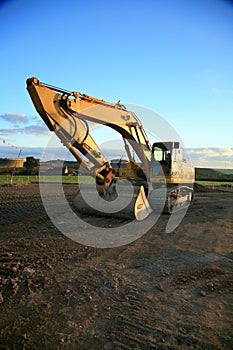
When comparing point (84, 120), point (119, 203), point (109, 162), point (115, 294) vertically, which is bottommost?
point (115, 294)

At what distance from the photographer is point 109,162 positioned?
9352 millimetres

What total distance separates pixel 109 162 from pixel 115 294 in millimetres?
5643

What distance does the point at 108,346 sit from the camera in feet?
9.80

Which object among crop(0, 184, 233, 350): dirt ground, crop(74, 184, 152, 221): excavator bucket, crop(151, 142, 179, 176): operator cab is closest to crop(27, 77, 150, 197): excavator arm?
crop(74, 184, 152, 221): excavator bucket

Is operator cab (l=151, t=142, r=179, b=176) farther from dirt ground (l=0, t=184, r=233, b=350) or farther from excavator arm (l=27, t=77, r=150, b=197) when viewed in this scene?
dirt ground (l=0, t=184, r=233, b=350)

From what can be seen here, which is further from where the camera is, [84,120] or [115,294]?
[84,120]

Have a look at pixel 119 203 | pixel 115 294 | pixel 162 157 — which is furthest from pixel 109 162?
pixel 115 294

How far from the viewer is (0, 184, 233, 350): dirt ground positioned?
314 cm

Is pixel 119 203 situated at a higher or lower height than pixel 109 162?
lower

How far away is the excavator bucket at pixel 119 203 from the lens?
895 centimetres

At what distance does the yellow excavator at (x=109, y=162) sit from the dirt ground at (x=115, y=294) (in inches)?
99.5

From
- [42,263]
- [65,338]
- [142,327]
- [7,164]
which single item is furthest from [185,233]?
[7,164]

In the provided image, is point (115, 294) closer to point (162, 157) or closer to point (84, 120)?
point (84, 120)

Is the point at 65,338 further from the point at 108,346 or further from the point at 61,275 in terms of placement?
the point at 61,275
